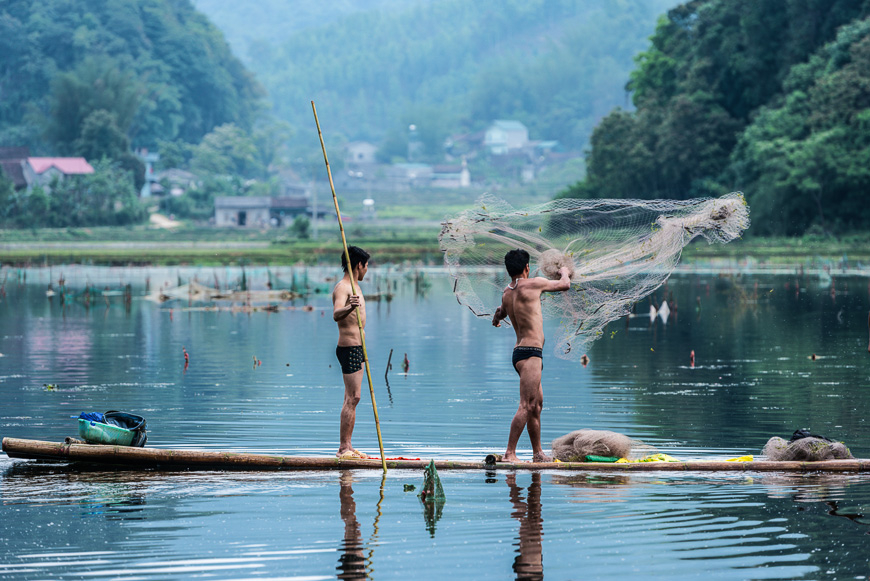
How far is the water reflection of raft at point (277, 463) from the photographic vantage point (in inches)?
478

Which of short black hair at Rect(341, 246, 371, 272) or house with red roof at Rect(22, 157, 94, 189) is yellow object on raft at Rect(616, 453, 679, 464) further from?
house with red roof at Rect(22, 157, 94, 189)

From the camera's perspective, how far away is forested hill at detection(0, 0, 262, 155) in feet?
433

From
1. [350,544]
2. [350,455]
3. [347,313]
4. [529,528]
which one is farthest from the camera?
[350,455]

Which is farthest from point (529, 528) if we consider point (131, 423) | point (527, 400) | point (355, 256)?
point (131, 423)

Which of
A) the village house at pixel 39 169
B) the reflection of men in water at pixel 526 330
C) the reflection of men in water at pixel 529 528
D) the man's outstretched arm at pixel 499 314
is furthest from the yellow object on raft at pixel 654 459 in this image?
the village house at pixel 39 169

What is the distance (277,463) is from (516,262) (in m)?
3.18

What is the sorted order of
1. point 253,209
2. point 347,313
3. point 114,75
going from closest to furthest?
1. point 347,313
2. point 253,209
3. point 114,75

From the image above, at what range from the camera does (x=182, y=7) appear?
180 meters

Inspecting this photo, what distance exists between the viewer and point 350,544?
381 inches

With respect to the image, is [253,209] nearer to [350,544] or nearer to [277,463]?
[277,463]

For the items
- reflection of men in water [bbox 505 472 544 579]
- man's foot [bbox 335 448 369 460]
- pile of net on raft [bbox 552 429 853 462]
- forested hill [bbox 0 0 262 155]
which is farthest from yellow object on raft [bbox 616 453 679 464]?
forested hill [bbox 0 0 262 155]

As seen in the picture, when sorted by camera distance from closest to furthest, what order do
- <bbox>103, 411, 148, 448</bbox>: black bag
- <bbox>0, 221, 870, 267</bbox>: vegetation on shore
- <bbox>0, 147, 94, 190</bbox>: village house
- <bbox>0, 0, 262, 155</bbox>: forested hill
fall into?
<bbox>103, 411, 148, 448</bbox>: black bag, <bbox>0, 221, 870, 267</bbox>: vegetation on shore, <bbox>0, 147, 94, 190</bbox>: village house, <bbox>0, 0, 262, 155</bbox>: forested hill

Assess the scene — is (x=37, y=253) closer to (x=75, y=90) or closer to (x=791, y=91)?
(x=791, y=91)

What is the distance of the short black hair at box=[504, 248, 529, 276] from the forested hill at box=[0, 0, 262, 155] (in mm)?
119241
